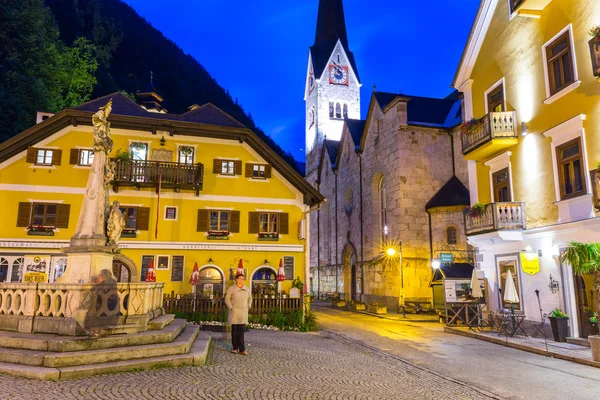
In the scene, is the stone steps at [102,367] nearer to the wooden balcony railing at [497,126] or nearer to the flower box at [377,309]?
the wooden balcony railing at [497,126]

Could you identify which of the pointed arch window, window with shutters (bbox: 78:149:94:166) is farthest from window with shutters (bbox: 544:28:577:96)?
window with shutters (bbox: 78:149:94:166)

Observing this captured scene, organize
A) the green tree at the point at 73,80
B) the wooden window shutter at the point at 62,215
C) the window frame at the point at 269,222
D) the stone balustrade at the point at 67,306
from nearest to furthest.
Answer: the stone balustrade at the point at 67,306
the wooden window shutter at the point at 62,215
the window frame at the point at 269,222
the green tree at the point at 73,80

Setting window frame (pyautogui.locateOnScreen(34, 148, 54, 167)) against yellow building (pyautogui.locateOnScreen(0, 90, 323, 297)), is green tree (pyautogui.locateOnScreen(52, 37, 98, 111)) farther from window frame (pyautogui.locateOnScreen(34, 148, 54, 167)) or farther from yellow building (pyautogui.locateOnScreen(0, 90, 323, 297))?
yellow building (pyautogui.locateOnScreen(0, 90, 323, 297))

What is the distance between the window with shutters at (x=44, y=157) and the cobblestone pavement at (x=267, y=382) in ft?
51.0

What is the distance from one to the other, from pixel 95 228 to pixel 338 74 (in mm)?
59530

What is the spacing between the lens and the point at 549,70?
49.1 ft

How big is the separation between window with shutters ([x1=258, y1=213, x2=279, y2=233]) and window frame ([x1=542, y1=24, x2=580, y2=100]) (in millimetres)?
13508

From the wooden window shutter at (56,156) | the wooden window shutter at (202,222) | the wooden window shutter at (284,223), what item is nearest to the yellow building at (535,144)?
the wooden window shutter at (284,223)

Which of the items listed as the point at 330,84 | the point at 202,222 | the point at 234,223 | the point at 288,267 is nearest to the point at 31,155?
the point at 202,222

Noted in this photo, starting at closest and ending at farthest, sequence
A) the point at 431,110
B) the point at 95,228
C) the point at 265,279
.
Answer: the point at 95,228 → the point at 265,279 → the point at 431,110

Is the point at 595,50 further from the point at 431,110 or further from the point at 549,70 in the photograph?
the point at 431,110

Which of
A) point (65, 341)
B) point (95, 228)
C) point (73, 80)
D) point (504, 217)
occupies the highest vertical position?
point (73, 80)

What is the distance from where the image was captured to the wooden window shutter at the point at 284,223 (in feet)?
74.8

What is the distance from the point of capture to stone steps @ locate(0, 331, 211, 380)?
23.1 ft
